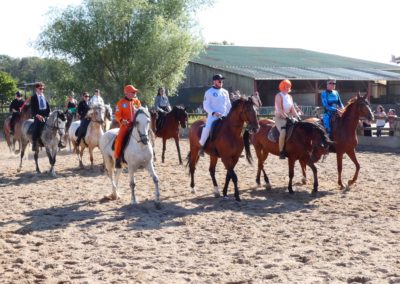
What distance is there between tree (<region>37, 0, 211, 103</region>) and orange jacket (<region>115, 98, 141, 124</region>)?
80.7 feet

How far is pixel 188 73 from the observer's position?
41.6 meters

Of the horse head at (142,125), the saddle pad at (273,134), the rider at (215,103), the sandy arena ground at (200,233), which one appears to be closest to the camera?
the sandy arena ground at (200,233)

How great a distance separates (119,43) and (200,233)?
28209 millimetres

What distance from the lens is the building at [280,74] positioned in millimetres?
38875

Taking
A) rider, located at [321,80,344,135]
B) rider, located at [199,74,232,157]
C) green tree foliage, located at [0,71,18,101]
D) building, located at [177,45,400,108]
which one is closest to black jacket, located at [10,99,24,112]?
rider, located at [199,74,232,157]

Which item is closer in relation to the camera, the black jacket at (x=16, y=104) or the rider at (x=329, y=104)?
the rider at (x=329, y=104)

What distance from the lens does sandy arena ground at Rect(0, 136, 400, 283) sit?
586 centimetres

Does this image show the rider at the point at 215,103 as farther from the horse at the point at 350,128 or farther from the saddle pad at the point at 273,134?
the horse at the point at 350,128

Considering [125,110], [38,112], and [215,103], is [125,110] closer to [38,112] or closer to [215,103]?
[215,103]

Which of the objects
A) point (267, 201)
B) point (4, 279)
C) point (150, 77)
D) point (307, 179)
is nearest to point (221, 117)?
point (267, 201)

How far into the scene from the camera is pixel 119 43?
34281 millimetres

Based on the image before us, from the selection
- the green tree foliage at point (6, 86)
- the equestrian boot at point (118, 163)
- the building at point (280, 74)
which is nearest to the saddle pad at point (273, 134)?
the equestrian boot at point (118, 163)

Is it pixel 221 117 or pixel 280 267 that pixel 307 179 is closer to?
pixel 221 117

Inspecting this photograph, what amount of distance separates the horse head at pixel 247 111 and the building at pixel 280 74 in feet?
87.3
